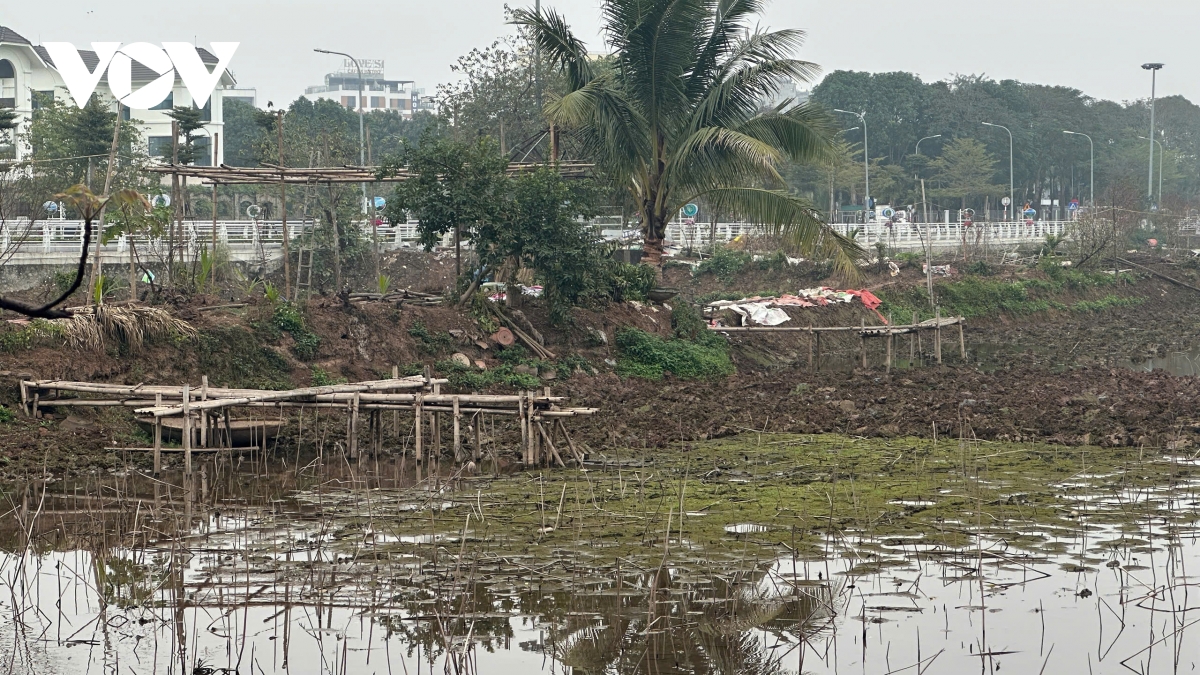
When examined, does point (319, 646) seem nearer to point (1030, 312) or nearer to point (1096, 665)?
point (1096, 665)

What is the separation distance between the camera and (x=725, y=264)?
37.0m

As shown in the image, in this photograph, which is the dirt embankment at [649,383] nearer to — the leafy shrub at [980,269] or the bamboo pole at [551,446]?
the bamboo pole at [551,446]

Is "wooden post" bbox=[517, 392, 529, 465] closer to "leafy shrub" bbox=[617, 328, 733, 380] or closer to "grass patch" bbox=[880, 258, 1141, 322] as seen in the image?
"leafy shrub" bbox=[617, 328, 733, 380]

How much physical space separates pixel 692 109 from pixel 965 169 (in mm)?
42741

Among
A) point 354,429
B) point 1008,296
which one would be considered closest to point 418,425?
point 354,429

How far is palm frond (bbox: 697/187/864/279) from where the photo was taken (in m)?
22.7

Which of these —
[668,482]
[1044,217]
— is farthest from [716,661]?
[1044,217]

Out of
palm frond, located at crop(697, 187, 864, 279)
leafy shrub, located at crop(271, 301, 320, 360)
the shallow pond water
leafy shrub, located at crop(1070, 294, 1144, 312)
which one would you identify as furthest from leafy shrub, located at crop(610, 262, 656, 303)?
leafy shrub, located at crop(1070, 294, 1144, 312)

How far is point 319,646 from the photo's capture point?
844 cm

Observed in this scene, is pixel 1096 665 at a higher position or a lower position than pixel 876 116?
lower

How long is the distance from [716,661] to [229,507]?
607cm

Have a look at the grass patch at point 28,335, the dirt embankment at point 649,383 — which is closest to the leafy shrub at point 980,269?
the dirt embankment at point 649,383

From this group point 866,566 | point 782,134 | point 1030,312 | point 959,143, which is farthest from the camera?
point 959,143

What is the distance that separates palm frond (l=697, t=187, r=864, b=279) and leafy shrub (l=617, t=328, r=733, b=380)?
2.53 meters
